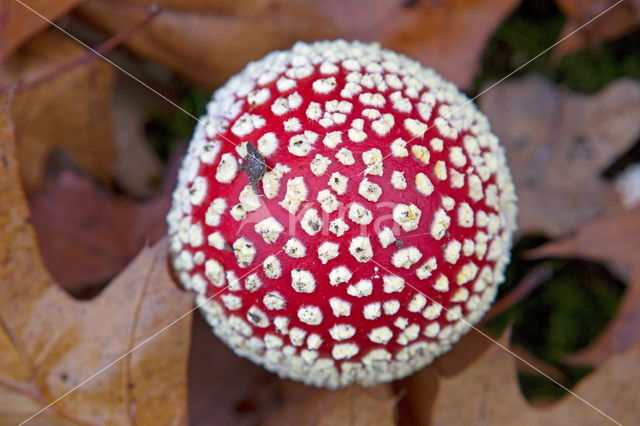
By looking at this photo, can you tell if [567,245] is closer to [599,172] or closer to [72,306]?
[599,172]

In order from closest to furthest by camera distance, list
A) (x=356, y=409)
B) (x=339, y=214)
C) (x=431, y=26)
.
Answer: (x=339, y=214), (x=356, y=409), (x=431, y=26)

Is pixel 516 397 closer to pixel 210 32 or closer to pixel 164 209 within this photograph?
pixel 164 209

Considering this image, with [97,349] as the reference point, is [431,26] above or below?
above

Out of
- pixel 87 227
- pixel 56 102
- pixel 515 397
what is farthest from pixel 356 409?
pixel 56 102

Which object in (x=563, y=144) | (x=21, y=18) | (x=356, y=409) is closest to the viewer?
(x=356, y=409)

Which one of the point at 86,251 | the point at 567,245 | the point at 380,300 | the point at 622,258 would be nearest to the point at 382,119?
the point at 380,300

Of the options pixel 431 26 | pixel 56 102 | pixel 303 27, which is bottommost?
pixel 56 102
